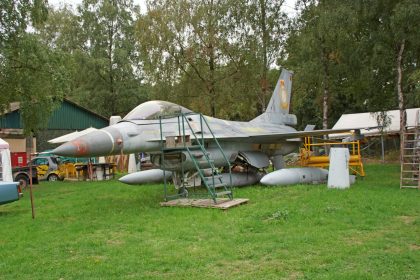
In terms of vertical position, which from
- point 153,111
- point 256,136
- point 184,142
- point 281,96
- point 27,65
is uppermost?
point 27,65

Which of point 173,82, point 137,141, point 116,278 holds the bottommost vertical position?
point 116,278

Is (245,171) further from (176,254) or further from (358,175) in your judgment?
(176,254)

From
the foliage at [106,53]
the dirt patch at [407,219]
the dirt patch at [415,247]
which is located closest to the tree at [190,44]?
the foliage at [106,53]

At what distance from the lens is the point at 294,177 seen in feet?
46.2

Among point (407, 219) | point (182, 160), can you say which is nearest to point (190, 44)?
point (182, 160)

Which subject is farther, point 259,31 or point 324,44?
point 259,31

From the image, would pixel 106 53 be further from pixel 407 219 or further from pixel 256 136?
pixel 407 219

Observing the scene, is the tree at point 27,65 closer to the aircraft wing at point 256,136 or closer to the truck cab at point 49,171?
the truck cab at point 49,171

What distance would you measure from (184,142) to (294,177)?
466 centimetres

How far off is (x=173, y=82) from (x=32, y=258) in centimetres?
2324

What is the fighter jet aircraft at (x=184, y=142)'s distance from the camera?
10.8m

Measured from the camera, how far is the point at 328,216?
342 inches

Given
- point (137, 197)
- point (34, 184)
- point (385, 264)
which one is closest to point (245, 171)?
point (137, 197)

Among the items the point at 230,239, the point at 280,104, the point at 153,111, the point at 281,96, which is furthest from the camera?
the point at 281,96
